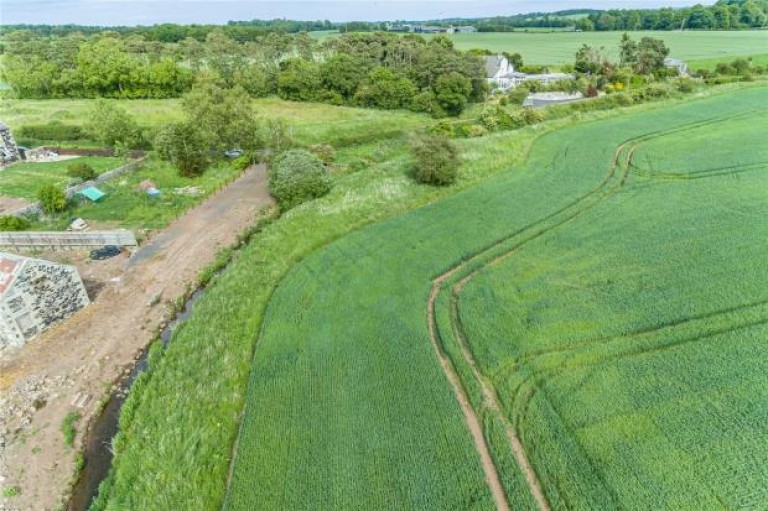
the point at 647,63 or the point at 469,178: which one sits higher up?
the point at 647,63

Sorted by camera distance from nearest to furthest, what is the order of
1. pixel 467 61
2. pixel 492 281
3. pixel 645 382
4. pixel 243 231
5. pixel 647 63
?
pixel 645 382, pixel 492 281, pixel 243 231, pixel 467 61, pixel 647 63

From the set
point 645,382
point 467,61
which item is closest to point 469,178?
point 645,382

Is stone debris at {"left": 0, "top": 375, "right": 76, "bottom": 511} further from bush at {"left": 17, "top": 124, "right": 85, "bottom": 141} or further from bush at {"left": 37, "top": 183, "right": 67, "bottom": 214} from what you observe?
bush at {"left": 17, "top": 124, "right": 85, "bottom": 141}

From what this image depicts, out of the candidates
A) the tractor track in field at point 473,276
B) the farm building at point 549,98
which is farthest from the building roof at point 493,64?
the tractor track in field at point 473,276

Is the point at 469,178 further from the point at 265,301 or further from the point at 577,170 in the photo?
the point at 265,301

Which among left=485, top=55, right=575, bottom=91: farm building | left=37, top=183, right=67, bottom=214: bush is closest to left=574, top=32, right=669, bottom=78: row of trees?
left=485, top=55, right=575, bottom=91: farm building

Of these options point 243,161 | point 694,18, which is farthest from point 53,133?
point 694,18

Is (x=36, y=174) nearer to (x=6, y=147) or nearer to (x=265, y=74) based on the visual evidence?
(x=6, y=147)

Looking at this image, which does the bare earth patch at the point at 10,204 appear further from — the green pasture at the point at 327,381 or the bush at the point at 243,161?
the green pasture at the point at 327,381
